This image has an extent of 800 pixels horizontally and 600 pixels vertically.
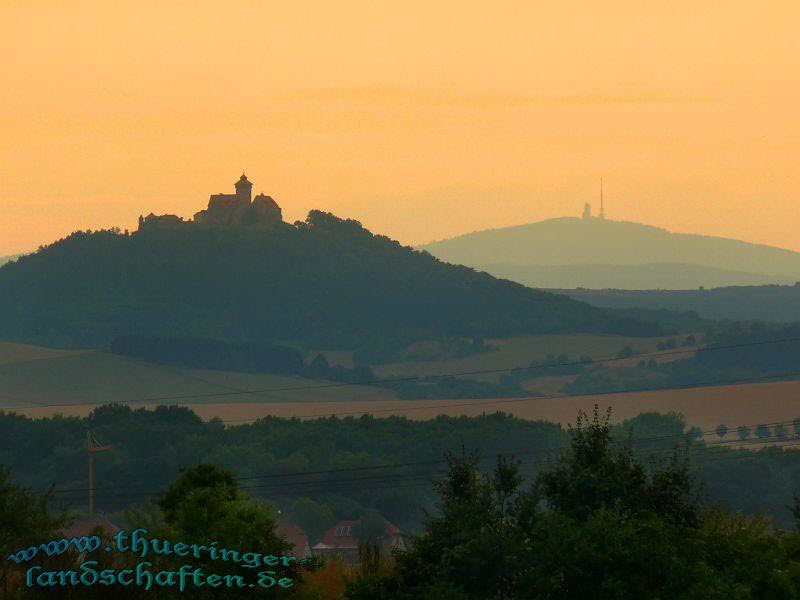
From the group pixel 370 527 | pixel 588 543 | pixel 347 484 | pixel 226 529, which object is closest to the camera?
pixel 588 543

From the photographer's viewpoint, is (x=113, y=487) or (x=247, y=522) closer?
(x=247, y=522)

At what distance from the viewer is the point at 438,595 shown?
119 ft

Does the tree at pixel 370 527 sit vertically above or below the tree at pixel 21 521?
below

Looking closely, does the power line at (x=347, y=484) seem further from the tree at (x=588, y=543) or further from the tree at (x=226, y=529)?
the tree at (x=588, y=543)

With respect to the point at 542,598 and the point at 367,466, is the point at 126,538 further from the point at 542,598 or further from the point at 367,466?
the point at 367,466

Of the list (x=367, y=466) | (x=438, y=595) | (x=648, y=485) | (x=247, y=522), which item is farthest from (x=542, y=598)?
(x=367, y=466)

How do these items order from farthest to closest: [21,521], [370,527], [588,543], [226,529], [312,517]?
1. [312,517]
2. [370,527]
3. [21,521]
4. [226,529]
5. [588,543]

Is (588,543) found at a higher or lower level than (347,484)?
higher

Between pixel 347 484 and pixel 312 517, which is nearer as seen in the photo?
pixel 312 517

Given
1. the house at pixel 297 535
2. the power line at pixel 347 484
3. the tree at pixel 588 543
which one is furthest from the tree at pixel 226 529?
the power line at pixel 347 484

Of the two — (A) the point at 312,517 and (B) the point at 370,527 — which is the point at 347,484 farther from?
(B) the point at 370,527

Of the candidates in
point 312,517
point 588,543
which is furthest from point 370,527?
point 588,543

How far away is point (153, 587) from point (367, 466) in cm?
12866

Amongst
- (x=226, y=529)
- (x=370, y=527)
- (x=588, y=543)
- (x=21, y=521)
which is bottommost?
(x=370, y=527)
